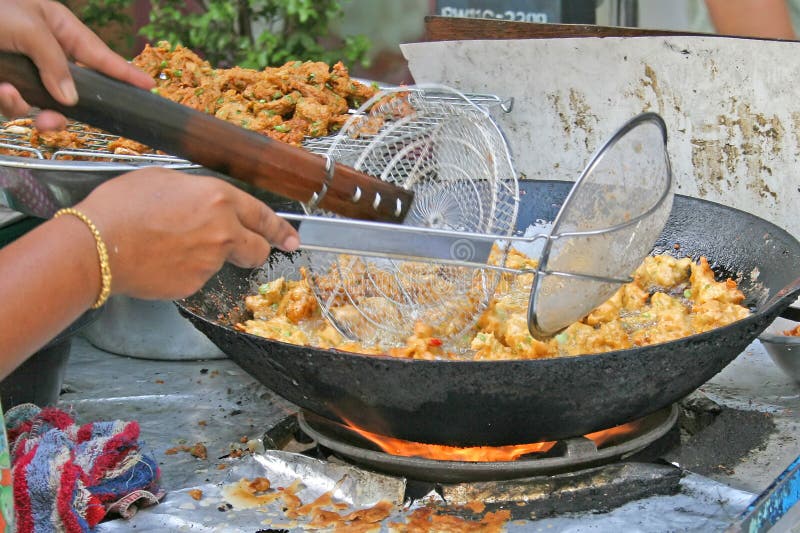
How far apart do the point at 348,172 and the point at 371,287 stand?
0.69 metres

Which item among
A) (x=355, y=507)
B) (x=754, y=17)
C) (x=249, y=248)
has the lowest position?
(x=355, y=507)

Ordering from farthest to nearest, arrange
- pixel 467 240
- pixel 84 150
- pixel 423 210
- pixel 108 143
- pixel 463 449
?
pixel 108 143, pixel 84 150, pixel 423 210, pixel 467 240, pixel 463 449

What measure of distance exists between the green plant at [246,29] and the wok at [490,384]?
4664mm

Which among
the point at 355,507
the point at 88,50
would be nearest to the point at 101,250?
the point at 88,50

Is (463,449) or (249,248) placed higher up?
(249,248)

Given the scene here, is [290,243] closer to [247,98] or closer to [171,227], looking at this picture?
[171,227]

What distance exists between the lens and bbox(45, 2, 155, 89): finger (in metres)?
1.88

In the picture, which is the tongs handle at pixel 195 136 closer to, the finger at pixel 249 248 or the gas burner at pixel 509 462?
the finger at pixel 249 248

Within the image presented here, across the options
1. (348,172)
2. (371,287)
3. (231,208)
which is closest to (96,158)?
(371,287)

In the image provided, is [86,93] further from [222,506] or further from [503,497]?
[503,497]

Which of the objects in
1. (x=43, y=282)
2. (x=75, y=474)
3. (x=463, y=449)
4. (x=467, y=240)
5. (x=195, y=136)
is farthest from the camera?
(x=467, y=240)

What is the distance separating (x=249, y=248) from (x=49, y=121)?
543mm

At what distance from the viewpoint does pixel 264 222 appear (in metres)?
1.71

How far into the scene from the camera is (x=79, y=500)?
6.85 feet
